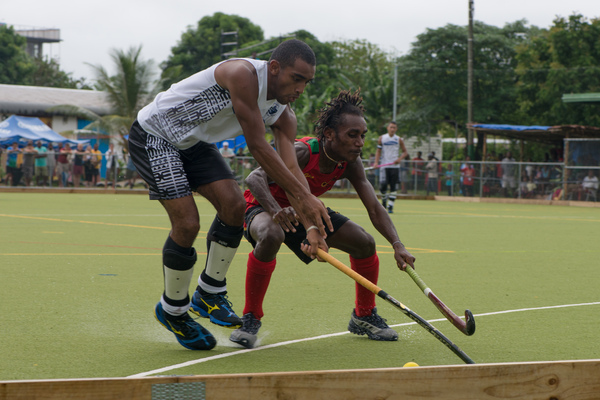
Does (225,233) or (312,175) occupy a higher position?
(312,175)

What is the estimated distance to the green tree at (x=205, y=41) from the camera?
61844mm

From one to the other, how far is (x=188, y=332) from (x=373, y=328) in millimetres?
1138

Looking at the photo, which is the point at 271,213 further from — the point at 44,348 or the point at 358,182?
the point at 44,348

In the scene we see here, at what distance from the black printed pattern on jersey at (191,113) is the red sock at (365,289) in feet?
4.36

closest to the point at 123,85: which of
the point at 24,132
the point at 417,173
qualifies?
the point at 24,132

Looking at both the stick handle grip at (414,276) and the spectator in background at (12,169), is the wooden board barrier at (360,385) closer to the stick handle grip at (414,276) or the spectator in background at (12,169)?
the stick handle grip at (414,276)

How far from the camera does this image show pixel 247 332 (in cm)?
468

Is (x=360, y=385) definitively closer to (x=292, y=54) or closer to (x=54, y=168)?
(x=292, y=54)

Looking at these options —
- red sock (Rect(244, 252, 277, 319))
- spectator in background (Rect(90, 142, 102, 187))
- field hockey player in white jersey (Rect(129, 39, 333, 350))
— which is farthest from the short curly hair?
spectator in background (Rect(90, 142, 102, 187))

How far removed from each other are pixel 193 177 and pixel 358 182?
3.78 ft

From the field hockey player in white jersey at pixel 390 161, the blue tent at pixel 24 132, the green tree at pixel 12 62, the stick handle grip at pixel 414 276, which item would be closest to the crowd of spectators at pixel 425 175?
the blue tent at pixel 24 132

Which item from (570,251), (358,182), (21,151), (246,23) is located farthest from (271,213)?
(246,23)

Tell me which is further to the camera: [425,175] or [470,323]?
[425,175]

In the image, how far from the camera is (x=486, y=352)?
14.9ft
